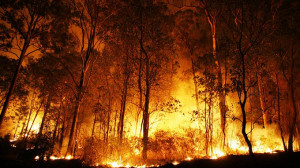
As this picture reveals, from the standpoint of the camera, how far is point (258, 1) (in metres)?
9.06

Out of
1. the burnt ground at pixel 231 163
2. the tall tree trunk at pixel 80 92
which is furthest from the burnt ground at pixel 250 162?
the tall tree trunk at pixel 80 92

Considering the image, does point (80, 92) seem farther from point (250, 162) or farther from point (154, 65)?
point (250, 162)

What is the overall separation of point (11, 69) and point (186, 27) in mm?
12536

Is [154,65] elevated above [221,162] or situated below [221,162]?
above

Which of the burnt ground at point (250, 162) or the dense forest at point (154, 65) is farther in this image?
the dense forest at point (154, 65)

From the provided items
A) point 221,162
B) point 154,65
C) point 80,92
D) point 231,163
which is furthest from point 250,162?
point 80,92

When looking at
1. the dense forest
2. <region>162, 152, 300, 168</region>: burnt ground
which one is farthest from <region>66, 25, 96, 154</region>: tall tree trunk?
<region>162, 152, 300, 168</region>: burnt ground

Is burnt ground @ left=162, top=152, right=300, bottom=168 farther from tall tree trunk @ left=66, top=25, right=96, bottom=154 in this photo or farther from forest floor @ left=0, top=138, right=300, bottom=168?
tall tree trunk @ left=66, top=25, right=96, bottom=154

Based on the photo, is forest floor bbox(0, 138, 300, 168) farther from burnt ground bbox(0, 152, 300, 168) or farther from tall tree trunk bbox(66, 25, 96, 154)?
tall tree trunk bbox(66, 25, 96, 154)

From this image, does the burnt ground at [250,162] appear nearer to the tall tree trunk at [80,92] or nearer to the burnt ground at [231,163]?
the burnt ground at [231,163]

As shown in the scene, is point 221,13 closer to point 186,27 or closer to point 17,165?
point 186,27

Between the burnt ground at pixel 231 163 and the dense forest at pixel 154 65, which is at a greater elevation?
the dense forest at pixel 154 65

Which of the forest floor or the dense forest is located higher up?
the dense forest

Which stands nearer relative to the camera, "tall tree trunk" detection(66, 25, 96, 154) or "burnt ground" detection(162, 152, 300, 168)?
A: "burnt ground" detection(162, 152, 300, 168)
